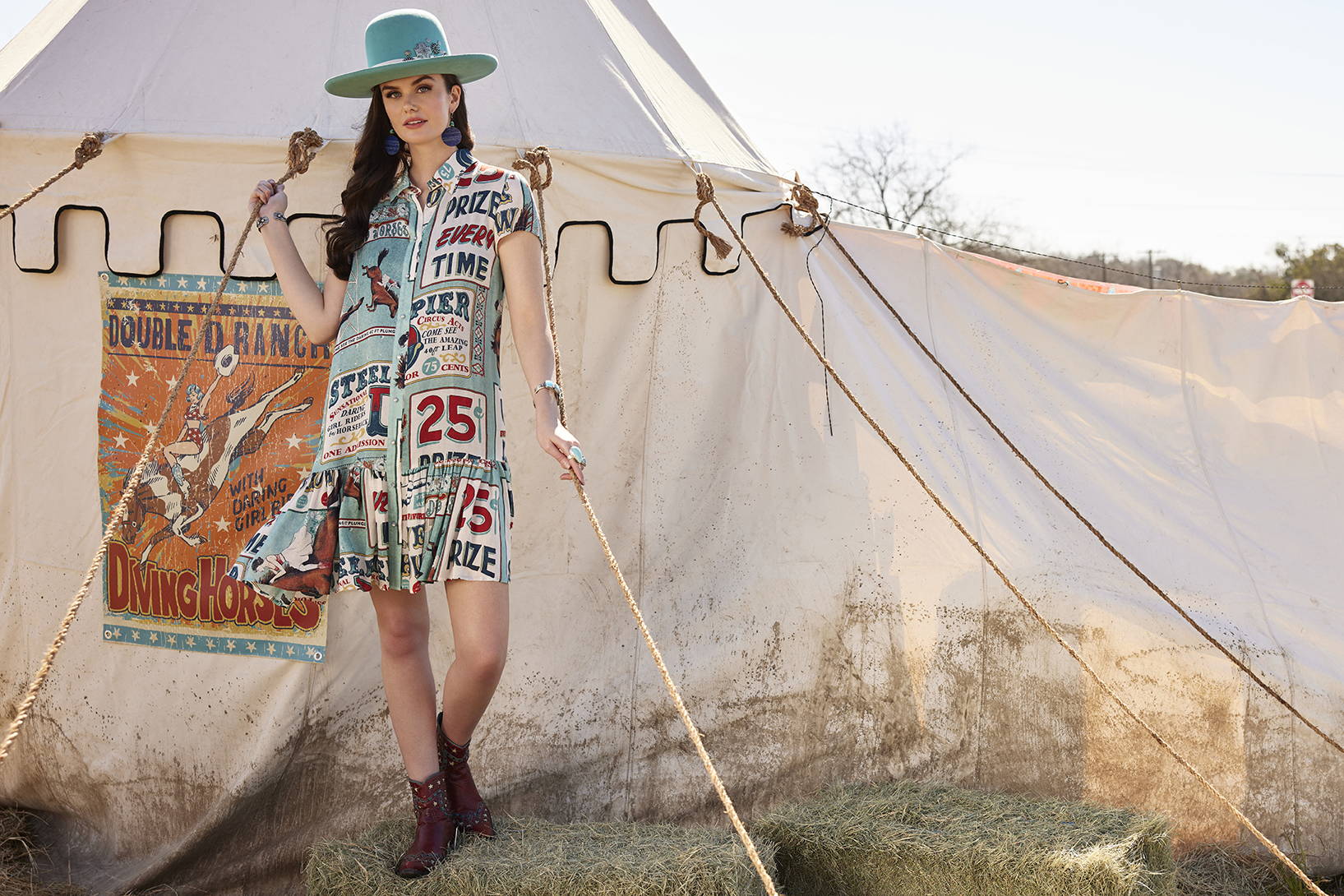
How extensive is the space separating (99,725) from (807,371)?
2.00 metres

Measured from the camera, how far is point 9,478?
3.01m

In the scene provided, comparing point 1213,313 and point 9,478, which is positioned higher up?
point 1213,313

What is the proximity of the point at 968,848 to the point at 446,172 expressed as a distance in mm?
1683

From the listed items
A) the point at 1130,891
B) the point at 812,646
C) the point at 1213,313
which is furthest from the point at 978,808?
the point at 1213,313

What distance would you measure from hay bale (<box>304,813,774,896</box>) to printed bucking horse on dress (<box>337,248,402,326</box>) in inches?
41.2

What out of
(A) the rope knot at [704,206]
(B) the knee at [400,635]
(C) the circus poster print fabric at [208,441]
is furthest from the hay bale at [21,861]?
(A) the rope knot at [704,206]

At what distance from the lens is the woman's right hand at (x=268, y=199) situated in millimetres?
2400

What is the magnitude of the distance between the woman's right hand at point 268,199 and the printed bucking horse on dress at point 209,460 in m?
0.57

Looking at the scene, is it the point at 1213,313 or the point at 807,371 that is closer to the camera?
the point at 807,371

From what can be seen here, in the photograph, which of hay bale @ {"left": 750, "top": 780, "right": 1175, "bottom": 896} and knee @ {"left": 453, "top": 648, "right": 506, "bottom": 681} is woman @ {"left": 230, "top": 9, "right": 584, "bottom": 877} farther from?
hay bale @ {"left": 750, "top": 780, "right": 1175, "bottom": 896}

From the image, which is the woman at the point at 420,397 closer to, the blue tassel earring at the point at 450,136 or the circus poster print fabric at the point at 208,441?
the blue tassel earring at the point at 450,136

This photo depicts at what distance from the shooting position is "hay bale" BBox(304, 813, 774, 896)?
2221mm

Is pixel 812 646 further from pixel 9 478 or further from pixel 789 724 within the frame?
pixel 9 478

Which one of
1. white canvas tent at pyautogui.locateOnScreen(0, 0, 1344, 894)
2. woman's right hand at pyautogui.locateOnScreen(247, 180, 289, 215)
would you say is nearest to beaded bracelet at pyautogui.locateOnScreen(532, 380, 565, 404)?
woman's right hand at pyautogui.locateOnScreen(247, 180, 289, 215)
